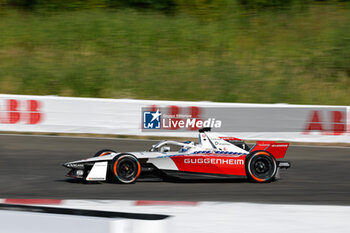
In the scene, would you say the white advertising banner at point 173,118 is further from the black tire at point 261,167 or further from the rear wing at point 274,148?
the black tire at point 261,167

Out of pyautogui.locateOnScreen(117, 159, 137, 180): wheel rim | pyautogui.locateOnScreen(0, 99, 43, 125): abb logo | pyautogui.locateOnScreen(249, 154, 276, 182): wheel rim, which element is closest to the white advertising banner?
pyautogui.locateOnScreen(0, 99, 43, 125): abb logo

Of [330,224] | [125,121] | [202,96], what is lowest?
[330,224]

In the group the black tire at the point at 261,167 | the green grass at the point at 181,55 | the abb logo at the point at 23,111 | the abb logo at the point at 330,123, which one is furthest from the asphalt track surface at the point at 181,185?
the green grass at the point at 181,55

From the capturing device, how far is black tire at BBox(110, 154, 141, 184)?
868cm

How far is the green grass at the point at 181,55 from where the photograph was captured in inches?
819

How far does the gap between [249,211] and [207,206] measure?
A: 30.3 inches

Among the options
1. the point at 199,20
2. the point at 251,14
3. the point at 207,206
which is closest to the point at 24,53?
the point at 199,20

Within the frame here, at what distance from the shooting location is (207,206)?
6824 mm

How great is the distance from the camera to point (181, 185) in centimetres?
891

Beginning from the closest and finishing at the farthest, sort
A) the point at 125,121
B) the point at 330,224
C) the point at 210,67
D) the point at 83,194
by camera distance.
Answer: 1. the point at 330,224
2. the point at 83,194
3. the point at 125,121
4. the point at 210,67

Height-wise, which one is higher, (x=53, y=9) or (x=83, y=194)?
(x=53, y=9)

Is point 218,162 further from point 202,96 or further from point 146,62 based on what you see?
point 146,62

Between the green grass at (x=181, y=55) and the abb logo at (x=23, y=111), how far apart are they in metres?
5.60

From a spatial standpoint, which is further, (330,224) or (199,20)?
(199,20)
